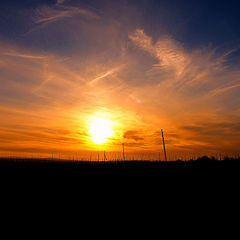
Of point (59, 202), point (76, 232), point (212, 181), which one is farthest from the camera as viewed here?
point (212, 181)

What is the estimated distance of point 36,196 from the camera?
1029 centimetres

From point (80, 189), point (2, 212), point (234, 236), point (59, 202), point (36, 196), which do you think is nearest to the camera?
point (234, 236)

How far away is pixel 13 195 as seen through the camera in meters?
10.4

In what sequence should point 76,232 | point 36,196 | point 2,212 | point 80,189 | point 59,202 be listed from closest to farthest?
1. point 76,232
2. point 2,212
3. point 59,202
4. point 36,196
5. point 80,189

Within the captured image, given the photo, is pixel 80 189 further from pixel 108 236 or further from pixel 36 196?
pixel 108 236

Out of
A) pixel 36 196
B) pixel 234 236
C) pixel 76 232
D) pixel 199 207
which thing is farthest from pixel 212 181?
pixel 36 196

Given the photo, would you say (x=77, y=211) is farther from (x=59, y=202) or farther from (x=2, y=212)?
(x=2, y=212)

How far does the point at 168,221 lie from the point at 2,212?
7.63 meters

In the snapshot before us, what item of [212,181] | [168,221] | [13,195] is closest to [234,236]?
[168,221]

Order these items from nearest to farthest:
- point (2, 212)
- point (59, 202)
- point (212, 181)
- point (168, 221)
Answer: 1. point (168, 221)
2. point (2, 212)
3. point (59, 202)
4. point (212, 181)

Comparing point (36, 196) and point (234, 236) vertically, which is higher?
point (36, 196)

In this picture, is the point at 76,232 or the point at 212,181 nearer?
the point at 76,232

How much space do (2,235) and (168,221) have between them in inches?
251

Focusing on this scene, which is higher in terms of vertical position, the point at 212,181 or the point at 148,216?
the point at 212,181
